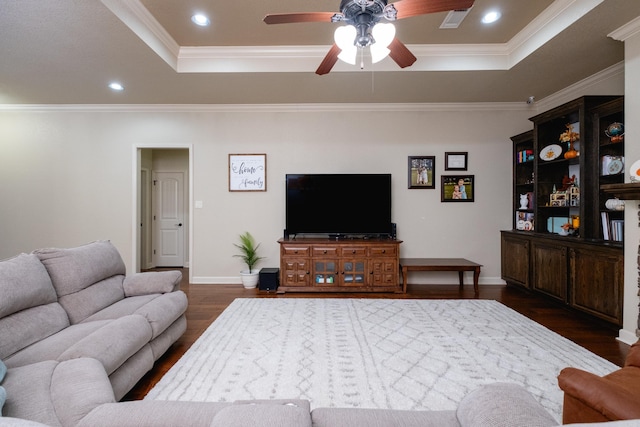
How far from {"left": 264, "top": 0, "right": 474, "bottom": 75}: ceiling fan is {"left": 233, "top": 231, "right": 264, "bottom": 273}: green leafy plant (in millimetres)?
3199

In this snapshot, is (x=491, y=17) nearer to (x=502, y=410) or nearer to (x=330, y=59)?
(x=330, y=59)

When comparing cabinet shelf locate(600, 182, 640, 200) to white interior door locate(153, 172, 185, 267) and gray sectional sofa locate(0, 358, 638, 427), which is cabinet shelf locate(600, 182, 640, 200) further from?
white interior door locate(153, 172, 185, 267)

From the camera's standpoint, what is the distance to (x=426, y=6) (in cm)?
182

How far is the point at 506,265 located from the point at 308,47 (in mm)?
4169

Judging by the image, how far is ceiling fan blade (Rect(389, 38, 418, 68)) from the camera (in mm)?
2230

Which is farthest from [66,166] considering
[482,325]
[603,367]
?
[603,367]

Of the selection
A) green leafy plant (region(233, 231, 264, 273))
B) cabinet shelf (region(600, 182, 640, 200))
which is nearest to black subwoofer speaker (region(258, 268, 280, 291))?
green leafy plant (region(233, 231, 264, 273))

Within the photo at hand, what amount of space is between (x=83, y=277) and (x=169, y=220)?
449 centimetres

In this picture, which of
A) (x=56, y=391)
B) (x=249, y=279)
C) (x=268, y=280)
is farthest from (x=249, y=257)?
(x=56, y=391)

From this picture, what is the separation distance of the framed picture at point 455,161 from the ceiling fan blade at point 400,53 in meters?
2.68

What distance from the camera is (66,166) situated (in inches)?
191

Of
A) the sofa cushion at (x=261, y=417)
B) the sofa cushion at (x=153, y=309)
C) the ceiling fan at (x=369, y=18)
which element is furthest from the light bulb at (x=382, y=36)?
the sofa cushion at (x=153, y=309)

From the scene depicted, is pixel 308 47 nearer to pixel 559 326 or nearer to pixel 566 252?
pixel 566 252

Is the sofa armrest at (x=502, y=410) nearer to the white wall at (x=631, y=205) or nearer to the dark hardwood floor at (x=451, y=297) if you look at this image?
the dark hardwood floor at (x=451, y=297)
